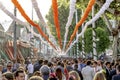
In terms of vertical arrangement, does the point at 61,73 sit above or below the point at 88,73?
above

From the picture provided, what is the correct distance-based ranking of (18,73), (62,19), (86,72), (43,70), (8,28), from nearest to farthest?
(18,73) < (43,70) < (86,72) < (8,28) < (62,19)

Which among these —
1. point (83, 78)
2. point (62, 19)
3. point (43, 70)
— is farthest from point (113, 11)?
point (62, 19)

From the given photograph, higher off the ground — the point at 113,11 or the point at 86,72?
the point at 113,11

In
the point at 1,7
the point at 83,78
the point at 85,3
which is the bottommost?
the point at 83,78

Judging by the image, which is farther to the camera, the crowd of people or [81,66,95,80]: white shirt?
[81,66,95,80]: white shirt

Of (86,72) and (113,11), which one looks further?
(113,11)

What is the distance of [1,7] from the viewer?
45.8ft

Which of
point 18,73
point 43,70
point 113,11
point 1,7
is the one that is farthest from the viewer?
point 113,11

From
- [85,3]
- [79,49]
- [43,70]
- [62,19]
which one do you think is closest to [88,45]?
[79,49]

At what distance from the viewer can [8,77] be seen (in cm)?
942

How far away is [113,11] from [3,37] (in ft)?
64.1

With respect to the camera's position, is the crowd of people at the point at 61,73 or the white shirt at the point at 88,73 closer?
the crowd of people at the point at 61,73

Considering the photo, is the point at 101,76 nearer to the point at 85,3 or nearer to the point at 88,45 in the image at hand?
the point at 85,3

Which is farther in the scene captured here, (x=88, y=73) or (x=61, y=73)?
(x=88, y=73)
